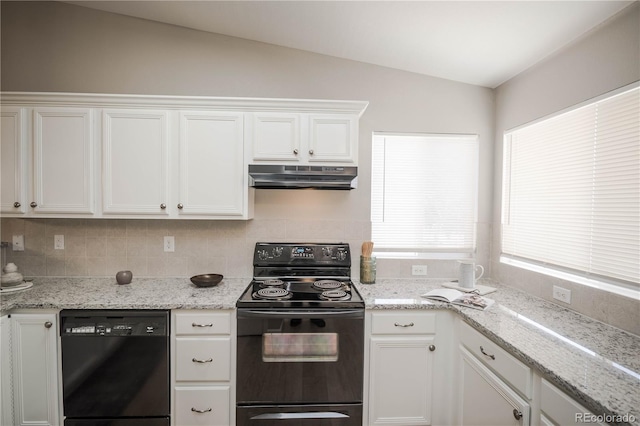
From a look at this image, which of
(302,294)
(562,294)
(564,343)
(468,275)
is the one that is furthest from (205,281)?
(562,294)

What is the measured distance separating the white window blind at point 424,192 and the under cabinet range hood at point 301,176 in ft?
1.64

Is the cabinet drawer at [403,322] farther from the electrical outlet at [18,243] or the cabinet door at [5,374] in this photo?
the electrical outlet at [18,243]

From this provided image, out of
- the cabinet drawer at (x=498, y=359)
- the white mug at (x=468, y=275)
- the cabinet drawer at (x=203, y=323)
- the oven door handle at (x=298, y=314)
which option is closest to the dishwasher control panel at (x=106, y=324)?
the cabinet drawer at (x=203, y=323)

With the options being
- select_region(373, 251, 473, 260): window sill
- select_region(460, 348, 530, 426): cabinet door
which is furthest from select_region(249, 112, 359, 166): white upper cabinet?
select_region(460, 348, 530, 426): cabinet door

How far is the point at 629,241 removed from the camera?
1384 mm

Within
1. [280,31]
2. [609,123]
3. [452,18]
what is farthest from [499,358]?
[280,31]

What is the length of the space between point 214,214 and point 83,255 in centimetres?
123

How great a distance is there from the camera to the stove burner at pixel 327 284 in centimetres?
204

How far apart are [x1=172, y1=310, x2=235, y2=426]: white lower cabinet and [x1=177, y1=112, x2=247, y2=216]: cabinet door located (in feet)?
2.41

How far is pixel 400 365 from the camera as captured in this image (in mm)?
1790

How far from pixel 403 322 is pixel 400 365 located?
0.91ft

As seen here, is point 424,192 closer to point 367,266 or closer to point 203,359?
point 367,266

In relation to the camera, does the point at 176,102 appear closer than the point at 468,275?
A: Yes

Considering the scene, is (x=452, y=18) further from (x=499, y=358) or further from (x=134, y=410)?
(x=134, y=410)
